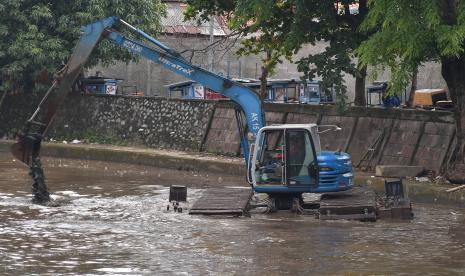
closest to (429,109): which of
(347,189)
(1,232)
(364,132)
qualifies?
(364,132)

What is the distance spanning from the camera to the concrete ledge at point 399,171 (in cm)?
2447

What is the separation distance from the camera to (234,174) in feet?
92.5

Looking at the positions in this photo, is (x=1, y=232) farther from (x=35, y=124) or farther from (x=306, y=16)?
(x=306, y=16)

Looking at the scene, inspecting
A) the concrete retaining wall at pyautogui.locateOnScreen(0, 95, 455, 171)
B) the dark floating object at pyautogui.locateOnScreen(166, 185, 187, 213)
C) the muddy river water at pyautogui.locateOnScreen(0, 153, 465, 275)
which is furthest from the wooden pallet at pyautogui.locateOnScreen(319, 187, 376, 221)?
the concrete retaining wall at pyautogui.locateOnScreen(0, 95, 455, 171)

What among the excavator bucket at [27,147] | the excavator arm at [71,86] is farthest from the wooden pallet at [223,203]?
the excavator bucket at [27,147]

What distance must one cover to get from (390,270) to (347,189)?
610 centimetres

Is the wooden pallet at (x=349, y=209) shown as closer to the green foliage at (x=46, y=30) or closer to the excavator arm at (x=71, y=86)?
the excavator arm at (x=71, y=86)

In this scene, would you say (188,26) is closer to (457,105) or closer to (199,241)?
(457,105)

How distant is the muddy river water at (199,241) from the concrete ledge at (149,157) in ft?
17.7

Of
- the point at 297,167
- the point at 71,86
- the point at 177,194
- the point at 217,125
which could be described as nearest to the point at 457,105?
the point at 297,167

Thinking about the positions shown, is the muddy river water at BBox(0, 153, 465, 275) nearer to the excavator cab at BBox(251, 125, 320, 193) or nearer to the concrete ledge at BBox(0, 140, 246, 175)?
the excavator cab at BBox(251, 125, 320, 193)

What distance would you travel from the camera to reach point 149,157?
30.7 metres

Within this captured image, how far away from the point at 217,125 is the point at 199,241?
52.0 feet

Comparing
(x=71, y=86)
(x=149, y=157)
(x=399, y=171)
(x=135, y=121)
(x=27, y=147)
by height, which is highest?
(x=71, y=86)
